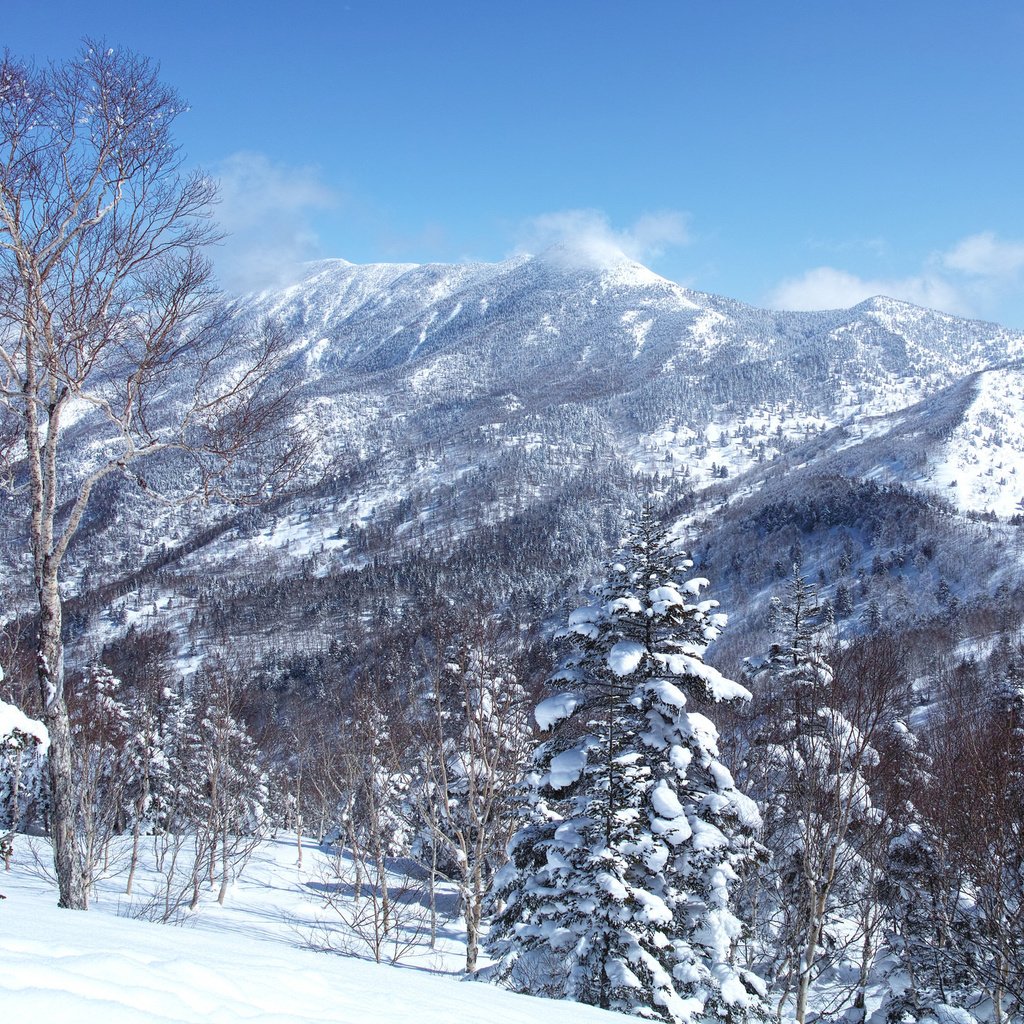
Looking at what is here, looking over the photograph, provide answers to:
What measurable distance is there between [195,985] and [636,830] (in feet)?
25.1

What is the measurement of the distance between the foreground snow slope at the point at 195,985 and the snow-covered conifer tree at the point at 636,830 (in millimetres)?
3698

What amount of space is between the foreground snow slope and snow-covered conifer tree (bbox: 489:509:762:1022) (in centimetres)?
370

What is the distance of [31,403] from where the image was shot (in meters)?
6.78

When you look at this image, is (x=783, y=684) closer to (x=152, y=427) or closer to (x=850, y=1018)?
(x=850, y=1018)

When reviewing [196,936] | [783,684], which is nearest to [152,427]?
[196,936]

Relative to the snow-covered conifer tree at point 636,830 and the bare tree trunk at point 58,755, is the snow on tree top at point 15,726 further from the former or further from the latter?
the snow-covered conifer tree at point 636,830

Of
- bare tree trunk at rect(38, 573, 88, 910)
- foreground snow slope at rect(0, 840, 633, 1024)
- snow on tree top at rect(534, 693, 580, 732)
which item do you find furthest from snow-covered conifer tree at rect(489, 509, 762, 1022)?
bare tree trunk at rect(38, 573, 88, 910)

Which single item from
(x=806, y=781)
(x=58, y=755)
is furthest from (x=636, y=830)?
(x=58, y=755)

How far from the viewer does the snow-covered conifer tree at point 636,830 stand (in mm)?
9031

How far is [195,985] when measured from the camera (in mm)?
3283

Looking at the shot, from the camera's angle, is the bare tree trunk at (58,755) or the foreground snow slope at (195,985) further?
the bare tree trunk at (58,755)

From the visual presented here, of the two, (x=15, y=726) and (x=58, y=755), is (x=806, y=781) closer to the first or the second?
(x=58, y=755)

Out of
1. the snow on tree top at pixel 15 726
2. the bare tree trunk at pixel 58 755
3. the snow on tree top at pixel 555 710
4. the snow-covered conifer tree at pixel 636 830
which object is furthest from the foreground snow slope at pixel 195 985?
the snow on tree top at pixel 555 710

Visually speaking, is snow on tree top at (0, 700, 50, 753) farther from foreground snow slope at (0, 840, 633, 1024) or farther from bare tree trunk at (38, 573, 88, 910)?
bare tree trunk at (38, 573, 88, 910)
